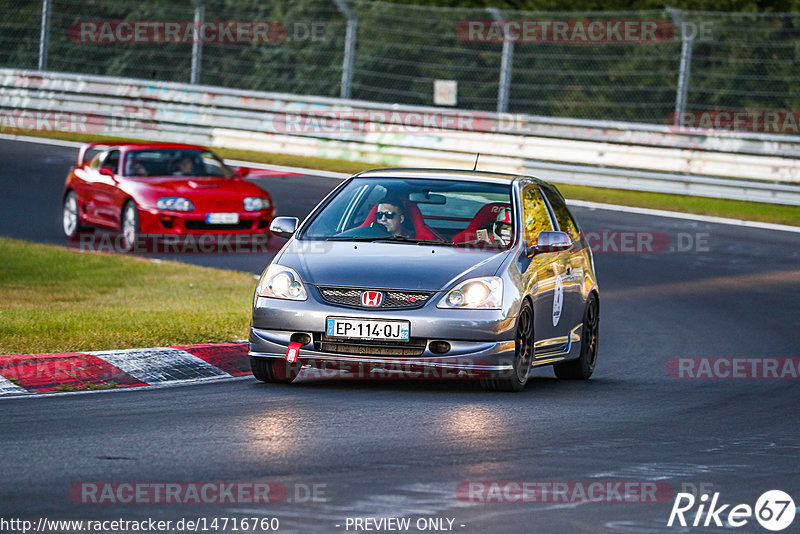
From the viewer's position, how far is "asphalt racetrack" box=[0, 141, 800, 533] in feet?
20.4

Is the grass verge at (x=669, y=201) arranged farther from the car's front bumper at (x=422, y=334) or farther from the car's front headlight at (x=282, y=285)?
the car's front headlight at (x=282, y=285)

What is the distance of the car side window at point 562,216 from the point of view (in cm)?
1173

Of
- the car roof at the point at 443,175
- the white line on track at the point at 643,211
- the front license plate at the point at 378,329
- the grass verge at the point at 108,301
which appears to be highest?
the car roof at the point at 443,175

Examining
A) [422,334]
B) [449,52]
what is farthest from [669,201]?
[422,334]

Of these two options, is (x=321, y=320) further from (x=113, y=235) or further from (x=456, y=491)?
(x=113, y=235)

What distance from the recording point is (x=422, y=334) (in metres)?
9.46

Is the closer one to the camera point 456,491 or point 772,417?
point 456,491

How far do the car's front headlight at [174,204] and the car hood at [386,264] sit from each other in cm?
883

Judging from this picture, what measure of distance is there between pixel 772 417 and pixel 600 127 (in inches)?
639

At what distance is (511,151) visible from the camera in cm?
2575

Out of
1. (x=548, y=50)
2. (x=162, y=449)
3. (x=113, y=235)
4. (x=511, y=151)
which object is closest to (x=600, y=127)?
(x=511, y=151)

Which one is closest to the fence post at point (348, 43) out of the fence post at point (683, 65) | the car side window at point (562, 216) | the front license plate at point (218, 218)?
the fence post at point (683, 65)

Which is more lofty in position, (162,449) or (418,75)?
(418,75)

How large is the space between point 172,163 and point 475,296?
37.1 ft
